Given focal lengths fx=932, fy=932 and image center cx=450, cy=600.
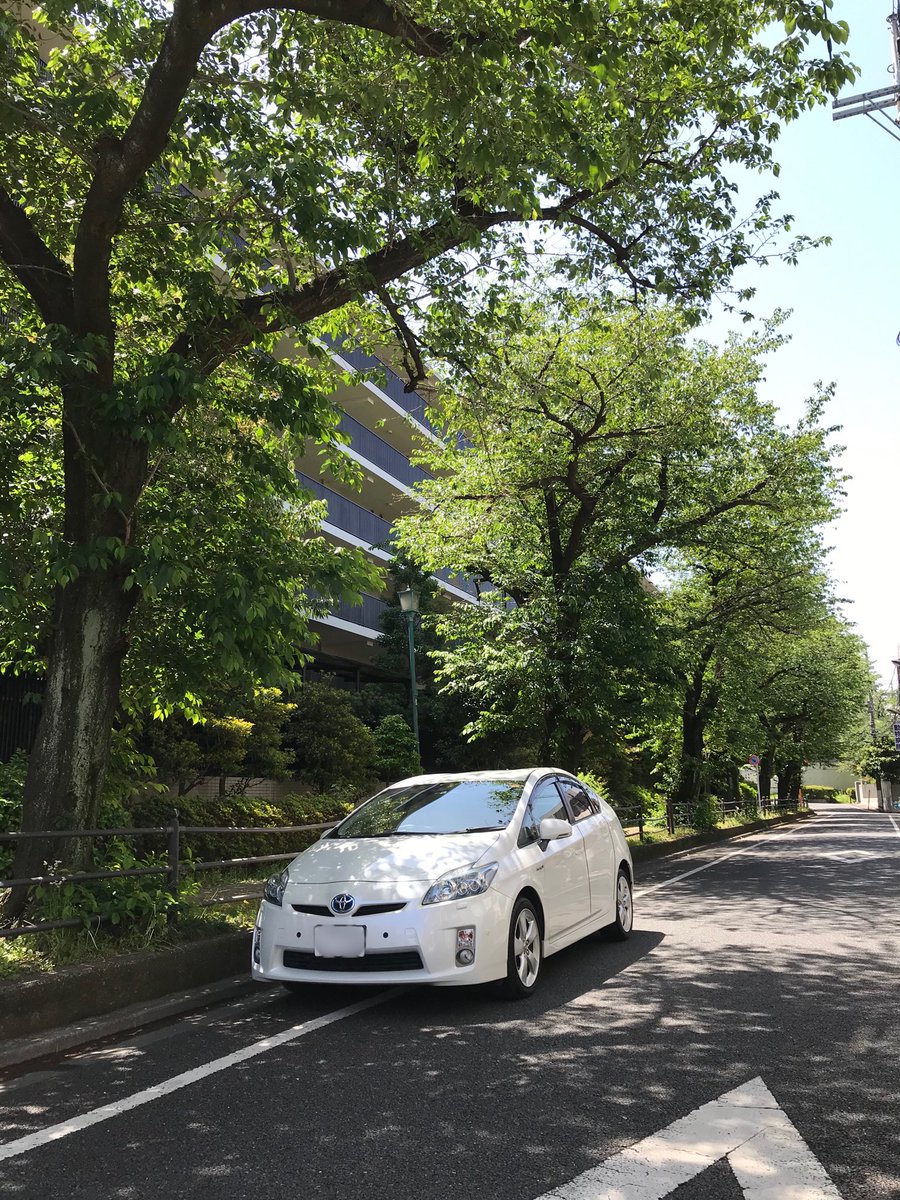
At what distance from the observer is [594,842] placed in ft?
25.5

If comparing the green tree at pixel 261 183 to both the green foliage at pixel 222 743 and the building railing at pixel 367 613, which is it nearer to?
the green foliage at pixel 222 743

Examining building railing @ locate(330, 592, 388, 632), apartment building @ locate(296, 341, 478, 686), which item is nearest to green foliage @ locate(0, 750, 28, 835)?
apartment building @ locate(296, 341, 478, 686)

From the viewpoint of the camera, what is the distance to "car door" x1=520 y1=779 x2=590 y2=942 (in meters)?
6.48

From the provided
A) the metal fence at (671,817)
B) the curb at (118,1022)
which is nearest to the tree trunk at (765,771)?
the metal fence at (671,817)

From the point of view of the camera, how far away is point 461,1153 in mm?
3457

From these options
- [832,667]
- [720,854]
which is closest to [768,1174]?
[720,854]

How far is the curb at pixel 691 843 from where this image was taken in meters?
18.8

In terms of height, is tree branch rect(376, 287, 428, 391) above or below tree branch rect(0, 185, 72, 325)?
above

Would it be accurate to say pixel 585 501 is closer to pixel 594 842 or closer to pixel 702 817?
pixel 594 842

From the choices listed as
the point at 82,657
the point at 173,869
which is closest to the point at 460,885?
the point at 173,869

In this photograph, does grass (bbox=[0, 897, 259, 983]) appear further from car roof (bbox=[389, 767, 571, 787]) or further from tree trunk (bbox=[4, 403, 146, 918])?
car roof (bbox=[389, 767, 571, 787])

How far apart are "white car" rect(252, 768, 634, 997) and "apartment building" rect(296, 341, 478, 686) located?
14.1 metres

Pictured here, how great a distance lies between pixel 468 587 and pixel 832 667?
15.9 m

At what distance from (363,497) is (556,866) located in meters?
22.8
